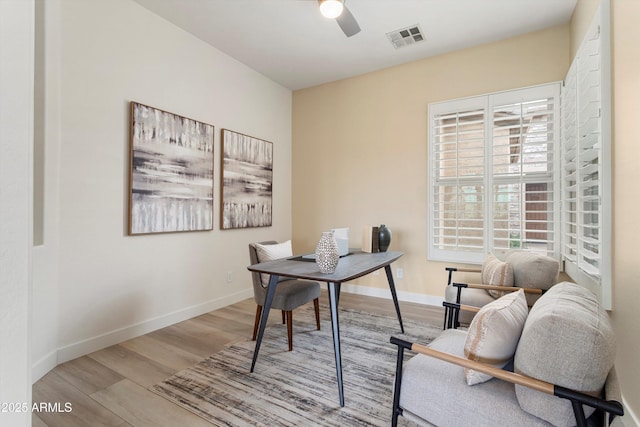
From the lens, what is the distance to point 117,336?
264cm

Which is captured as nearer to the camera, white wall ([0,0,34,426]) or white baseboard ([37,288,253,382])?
white wall ([0,0,34,426])

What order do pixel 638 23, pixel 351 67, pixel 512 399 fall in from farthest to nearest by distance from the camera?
pixel 351 67 < pixel 638 23 < pixel 512 399

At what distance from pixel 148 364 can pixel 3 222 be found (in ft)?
6.55

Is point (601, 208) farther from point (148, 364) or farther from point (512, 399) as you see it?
point (148, 364)

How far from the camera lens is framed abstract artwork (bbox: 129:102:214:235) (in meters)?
2.76

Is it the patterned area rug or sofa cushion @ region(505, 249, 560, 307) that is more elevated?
sofa cushion @ region(505, 249, 560, 307)

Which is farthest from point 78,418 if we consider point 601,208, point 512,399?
point 601,208

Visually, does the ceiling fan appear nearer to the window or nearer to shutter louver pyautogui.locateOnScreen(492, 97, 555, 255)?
the window

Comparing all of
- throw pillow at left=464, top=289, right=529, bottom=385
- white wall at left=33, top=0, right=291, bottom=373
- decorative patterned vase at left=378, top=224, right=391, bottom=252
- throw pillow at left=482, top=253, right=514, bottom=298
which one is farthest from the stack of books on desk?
throw pillow at left=464, top=289, right=529, bottom=385

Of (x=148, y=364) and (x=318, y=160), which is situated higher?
(x=318, y=160)

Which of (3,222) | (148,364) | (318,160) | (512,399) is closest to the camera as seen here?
(3,222)

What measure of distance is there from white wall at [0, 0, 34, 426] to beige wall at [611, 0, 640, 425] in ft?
7.93

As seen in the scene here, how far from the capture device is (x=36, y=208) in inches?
83.2

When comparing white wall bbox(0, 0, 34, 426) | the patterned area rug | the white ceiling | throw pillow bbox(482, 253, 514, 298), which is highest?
the white ceiling
